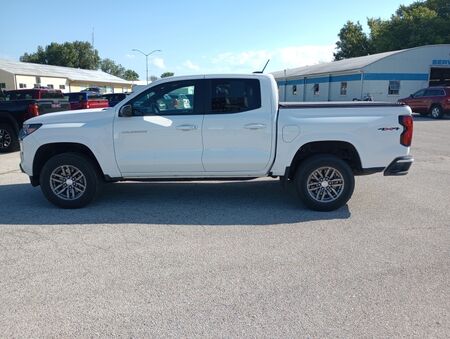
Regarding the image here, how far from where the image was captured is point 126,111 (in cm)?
577

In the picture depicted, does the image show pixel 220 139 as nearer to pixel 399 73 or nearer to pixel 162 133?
pixel 162 133

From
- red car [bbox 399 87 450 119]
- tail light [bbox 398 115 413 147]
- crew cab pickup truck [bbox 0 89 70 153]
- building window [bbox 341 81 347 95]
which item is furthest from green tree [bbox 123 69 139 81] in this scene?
tail light [bbox 398 115 413 147]

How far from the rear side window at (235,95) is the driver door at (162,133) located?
0.26 metres

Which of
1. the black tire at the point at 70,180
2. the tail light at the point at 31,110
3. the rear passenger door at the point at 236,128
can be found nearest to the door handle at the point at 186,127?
the rear passenger door at the point at 236,128

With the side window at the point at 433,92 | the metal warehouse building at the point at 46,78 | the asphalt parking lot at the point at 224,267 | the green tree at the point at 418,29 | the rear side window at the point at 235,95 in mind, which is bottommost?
the asphalt parking lot at the point at 224,267

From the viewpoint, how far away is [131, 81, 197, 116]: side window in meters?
5.91

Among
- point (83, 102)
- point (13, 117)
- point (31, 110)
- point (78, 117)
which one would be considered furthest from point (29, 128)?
point (83, 102)

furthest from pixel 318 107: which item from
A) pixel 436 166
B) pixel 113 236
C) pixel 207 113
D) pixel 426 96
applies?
pixel 426 96

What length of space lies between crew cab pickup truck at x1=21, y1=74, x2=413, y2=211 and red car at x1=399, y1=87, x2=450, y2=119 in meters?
20.6

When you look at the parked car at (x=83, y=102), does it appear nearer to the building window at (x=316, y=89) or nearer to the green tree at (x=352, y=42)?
the building window at (x=316, y=89)

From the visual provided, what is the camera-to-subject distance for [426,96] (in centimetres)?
2438

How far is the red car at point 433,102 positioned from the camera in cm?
2348

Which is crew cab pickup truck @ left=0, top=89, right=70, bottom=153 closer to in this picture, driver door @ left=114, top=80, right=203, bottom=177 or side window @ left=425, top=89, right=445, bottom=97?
driver door @ left=114, top=80, right=203, bottom=177

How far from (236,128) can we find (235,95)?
52cm
